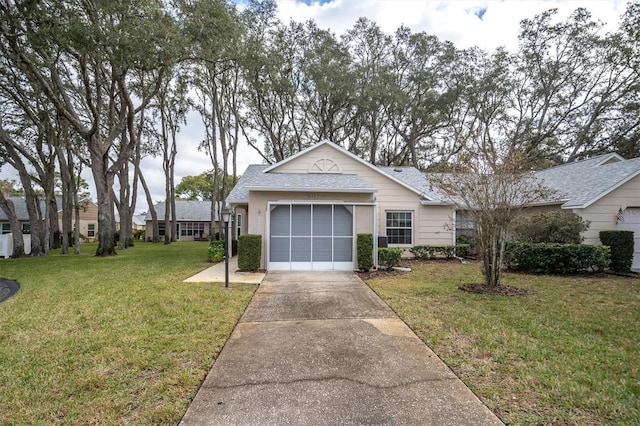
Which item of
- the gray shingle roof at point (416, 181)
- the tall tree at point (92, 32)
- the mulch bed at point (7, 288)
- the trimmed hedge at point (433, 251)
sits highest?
the tall tree at point (92, 32)

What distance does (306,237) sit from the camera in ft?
36.1

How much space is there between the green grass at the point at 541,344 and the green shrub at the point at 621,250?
295 centimetres

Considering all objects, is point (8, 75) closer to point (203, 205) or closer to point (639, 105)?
point (203, 205)

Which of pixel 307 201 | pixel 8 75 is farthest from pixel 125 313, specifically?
pixel 8 75

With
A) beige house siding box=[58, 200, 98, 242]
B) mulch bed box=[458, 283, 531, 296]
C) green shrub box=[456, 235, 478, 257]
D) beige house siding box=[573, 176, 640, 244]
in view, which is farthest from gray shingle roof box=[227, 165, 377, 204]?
beige house siding box=[58, 200, 98, 242]

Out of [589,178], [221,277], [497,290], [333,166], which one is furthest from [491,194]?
[589,178]

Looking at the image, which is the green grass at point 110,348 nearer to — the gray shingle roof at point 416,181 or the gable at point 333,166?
the gable at point 333,166

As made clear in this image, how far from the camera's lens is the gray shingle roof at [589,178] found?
445 inches

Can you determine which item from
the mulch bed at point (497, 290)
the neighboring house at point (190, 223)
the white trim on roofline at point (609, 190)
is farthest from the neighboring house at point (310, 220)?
the neighboring house at point (190, 223)

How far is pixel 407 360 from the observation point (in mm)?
3918

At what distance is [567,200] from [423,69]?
15423mm

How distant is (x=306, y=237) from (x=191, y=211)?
3118 cm

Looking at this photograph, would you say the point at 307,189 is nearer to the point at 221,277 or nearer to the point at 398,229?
the point at 221,277

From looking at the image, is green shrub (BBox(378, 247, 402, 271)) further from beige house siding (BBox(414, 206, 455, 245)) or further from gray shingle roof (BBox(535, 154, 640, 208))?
gray shingle roof (BBox(535, 154, 640, 208))
